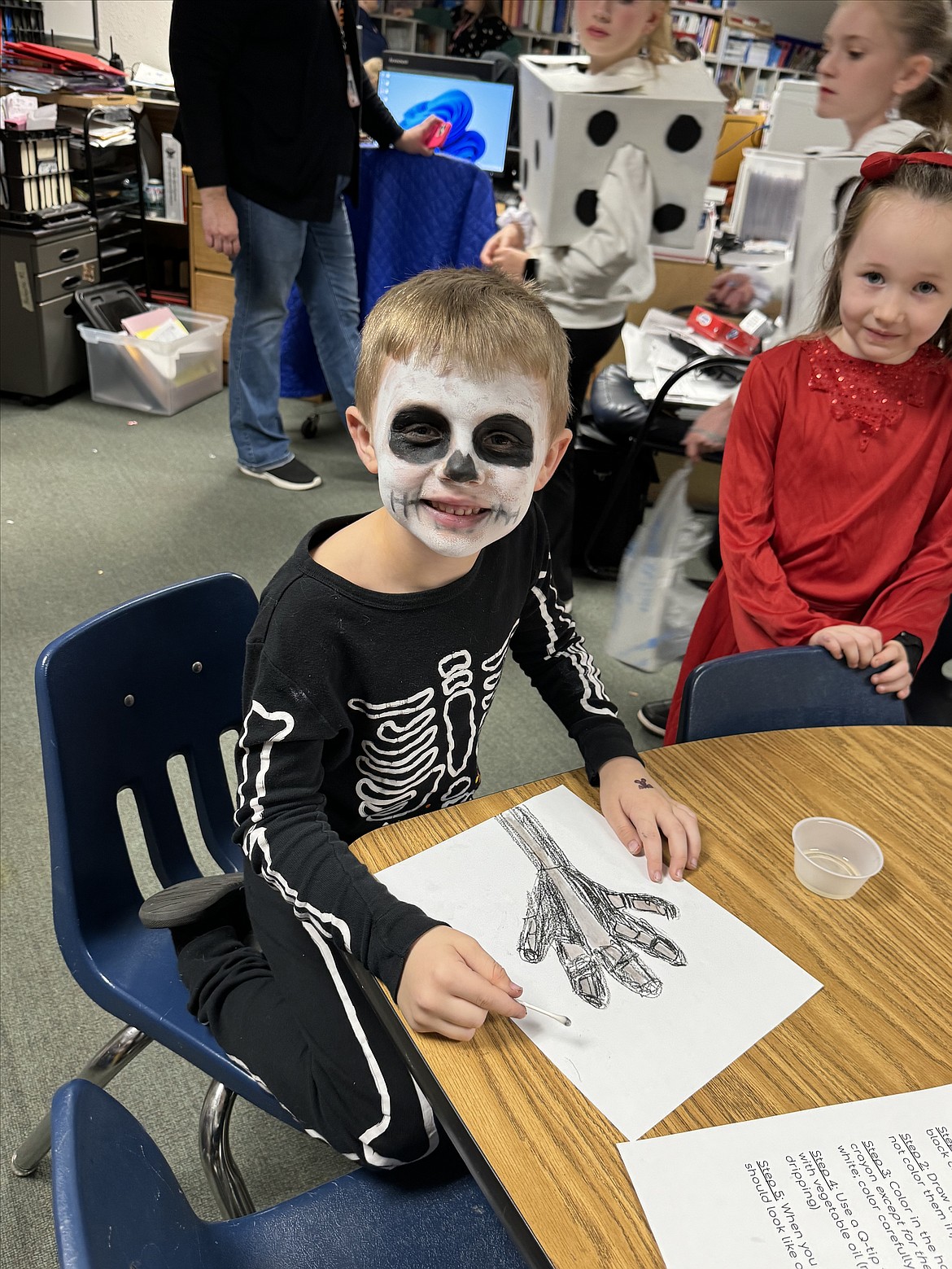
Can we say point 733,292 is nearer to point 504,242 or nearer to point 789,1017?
point 504,242

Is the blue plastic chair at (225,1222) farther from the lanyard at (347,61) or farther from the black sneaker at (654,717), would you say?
the lanyard at (347,61)

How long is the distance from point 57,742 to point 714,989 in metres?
0.61

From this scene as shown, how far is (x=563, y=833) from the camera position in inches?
31.9

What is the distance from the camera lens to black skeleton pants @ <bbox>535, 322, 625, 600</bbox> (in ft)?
5.91

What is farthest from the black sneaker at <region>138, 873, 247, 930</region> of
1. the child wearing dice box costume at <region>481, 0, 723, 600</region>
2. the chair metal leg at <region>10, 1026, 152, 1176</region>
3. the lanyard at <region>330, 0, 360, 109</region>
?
the lanyard at <region>330, 0, 360, 109</region>

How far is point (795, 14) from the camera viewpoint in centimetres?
135

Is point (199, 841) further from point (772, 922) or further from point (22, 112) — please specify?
point (22, 112)

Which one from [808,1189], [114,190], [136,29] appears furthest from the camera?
[136,29]

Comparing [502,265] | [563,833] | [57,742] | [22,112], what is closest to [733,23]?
[502,265]

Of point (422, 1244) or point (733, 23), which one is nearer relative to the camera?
point (422, 1244)

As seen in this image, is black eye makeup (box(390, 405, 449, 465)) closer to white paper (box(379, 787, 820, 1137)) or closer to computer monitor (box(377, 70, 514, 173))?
white paper (box(379, 787, 820, 1137))

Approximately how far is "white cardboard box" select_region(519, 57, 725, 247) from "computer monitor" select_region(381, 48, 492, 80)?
89cm

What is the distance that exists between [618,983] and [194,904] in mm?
429

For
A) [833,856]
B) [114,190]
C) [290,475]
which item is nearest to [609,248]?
[833,856]
